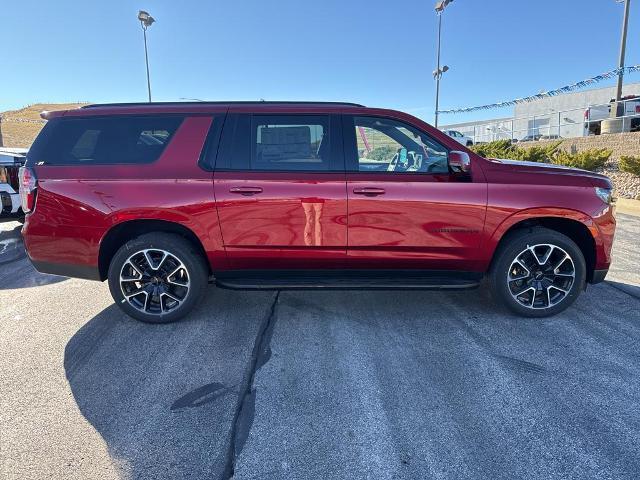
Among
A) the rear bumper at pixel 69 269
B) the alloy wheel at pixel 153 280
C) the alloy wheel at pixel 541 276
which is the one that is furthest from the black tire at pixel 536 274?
the rear bumper at pixel 69 269

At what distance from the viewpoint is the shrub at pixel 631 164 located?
10.0 metres

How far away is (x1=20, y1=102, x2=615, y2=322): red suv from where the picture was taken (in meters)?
3.51

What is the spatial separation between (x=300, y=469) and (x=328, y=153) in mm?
2449

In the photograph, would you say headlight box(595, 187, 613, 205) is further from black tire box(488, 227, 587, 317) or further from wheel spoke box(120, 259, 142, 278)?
wheel spoke box(120, 259, 142, 278)

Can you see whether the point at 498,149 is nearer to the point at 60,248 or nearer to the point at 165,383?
the point at 60,248

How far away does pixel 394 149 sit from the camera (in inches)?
145

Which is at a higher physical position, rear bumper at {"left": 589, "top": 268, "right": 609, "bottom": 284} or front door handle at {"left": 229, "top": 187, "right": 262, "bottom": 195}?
front door handle at {"left": 229, "top": 187, "right": 262, "bottom": 195}

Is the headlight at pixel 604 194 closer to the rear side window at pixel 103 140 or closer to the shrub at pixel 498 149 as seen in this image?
the rear side window at pixel 103 140

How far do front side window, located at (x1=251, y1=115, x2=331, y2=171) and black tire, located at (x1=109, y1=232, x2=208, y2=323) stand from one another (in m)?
0.99

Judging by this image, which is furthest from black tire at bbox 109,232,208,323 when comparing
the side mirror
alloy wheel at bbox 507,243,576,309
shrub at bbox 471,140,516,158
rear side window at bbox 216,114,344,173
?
shrub at bbox 471,140,516,158

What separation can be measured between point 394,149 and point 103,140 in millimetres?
2573

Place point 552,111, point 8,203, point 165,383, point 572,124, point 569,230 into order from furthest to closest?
point 552,111 → point 572,124 → point 8,203 → point 569,230 → point 165,383

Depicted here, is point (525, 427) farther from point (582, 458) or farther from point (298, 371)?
point (298, 371)

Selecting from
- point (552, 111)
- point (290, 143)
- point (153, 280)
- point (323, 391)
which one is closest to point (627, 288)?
point (323, 391)
